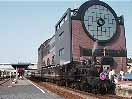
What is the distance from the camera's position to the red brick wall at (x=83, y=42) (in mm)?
95400

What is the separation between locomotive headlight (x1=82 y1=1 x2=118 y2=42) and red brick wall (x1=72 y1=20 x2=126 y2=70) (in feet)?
5.76

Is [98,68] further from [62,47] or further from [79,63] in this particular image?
[62,47]

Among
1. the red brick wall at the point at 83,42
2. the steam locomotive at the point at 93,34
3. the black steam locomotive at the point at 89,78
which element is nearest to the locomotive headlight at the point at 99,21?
the steam locomotive at the point at 93,34

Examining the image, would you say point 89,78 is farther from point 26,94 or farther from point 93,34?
point 93,34

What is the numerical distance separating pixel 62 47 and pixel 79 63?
74.7 metres

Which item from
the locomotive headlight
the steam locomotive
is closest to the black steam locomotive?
the steam locomotive

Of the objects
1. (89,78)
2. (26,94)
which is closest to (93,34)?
(89,78)

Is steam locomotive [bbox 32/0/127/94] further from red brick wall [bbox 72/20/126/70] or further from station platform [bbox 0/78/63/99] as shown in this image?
station platform [bbox 0/78/63/99]

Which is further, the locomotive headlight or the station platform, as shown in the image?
the locomotive headlight

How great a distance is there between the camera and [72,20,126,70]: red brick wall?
95400 mm

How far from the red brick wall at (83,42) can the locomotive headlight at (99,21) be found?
1.75 meters

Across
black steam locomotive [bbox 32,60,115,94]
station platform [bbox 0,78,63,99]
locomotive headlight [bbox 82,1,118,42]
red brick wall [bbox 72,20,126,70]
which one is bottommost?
station platform [bbox 0,78,63,99]

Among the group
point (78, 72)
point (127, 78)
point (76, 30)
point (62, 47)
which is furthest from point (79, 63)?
point (62, 47)

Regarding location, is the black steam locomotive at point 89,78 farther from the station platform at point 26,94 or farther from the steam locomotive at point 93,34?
the steam locomotive at point 93,34
